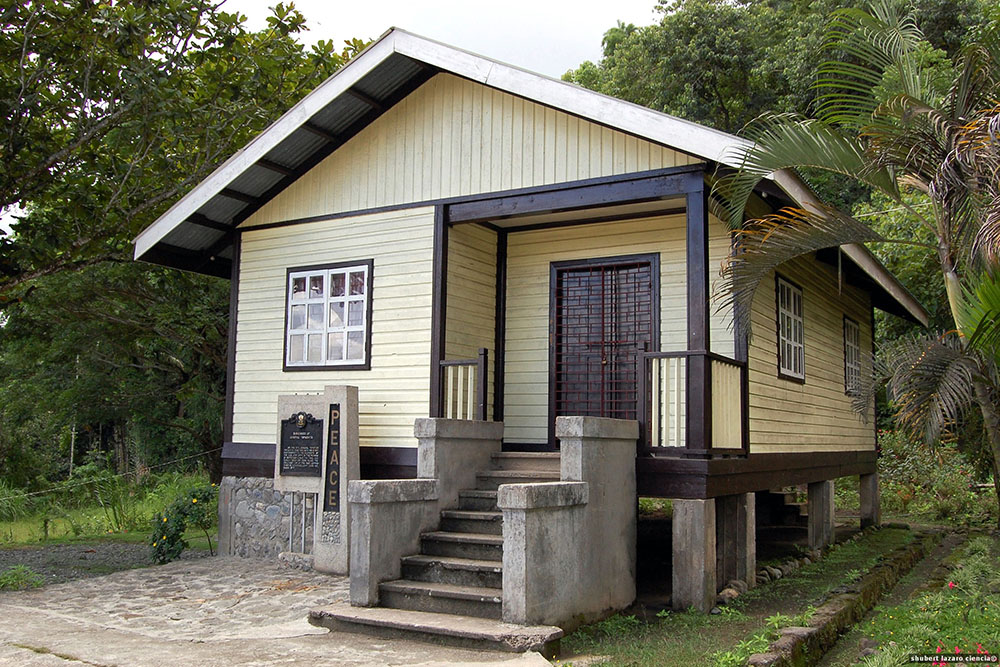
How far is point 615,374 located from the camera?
10.3 meters

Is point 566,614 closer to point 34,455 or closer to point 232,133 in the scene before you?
point 232,133

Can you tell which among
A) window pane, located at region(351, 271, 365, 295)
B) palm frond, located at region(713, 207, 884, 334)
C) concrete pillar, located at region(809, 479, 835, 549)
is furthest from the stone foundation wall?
concrete pillar, located at region(809, 479, 835, 549)

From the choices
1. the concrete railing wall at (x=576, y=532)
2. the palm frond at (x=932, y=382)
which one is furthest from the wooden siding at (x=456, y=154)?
the concrete railing wall at (x=576, y=532)

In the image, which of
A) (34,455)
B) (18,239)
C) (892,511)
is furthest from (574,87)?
(34,455)

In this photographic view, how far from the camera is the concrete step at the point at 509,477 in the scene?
Answer: 8703 millimetres

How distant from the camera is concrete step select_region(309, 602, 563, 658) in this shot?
6.33 metres

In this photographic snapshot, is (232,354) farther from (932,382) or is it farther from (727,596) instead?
(932,382)

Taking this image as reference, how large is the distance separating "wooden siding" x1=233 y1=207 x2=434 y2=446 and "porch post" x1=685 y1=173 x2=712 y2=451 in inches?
119

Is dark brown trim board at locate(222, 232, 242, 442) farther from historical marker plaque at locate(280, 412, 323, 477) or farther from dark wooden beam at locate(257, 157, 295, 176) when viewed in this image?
historical marker plaque at locate(280, 412, 323, 477)

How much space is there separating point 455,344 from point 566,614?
150 inches

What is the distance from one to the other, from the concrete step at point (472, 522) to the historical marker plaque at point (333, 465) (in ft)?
5.84

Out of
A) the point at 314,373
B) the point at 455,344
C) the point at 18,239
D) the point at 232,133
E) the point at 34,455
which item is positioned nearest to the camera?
the point at 455,344

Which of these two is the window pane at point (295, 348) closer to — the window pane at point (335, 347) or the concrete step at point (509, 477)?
the window pane at point (335, 347)

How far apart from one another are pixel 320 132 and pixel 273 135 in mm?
677
